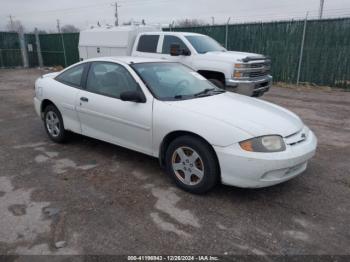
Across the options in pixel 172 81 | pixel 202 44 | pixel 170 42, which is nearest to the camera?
pixel 172 81

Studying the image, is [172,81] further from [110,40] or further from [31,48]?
[31,48]

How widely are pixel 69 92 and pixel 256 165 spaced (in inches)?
127

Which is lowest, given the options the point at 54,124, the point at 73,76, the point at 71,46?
the point at 54,124

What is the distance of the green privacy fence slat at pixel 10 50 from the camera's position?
20.8m

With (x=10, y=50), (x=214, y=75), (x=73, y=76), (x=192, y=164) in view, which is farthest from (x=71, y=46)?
(x=192, y=164)

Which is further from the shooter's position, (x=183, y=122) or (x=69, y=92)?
(x=69, y=92)

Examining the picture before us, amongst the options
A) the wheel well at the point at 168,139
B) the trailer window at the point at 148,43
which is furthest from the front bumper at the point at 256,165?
the trailer window at the point at 148,43

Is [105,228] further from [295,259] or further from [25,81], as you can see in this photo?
[25,81]

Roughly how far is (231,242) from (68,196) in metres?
1.97

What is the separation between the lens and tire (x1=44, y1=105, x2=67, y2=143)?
5441 mm

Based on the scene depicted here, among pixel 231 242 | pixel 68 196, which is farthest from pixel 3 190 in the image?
pixel 231 242

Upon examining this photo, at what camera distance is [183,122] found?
3.70m

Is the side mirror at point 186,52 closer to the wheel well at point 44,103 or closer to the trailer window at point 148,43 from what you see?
the trailer window at point 148,43

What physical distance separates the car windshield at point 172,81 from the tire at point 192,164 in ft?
2.39
